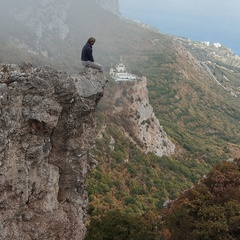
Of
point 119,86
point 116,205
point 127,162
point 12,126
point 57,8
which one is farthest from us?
point 57,8

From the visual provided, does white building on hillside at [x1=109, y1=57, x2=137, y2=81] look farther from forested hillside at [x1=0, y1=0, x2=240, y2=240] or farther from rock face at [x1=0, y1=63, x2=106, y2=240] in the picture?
rock face at [x1=0, y1=63, x2=106, y2=240]

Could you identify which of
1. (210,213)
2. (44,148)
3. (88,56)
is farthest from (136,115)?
(44,148)

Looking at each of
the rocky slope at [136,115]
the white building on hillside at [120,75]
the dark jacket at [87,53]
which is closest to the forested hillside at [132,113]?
the rocky slope at [136,115]

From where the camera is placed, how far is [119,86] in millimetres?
55250

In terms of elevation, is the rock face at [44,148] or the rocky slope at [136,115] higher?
the rock face at [44,148]

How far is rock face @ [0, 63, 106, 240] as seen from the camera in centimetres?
1158

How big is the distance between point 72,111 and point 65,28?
4433 inches

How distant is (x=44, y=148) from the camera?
12633 millimetres

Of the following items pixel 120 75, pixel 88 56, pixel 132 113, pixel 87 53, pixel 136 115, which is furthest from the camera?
pixel 120 75

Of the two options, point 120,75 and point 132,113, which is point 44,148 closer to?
point 132,113

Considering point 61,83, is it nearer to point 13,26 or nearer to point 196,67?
point 13,26

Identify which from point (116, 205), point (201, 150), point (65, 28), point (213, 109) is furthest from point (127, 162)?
point (65, 28)

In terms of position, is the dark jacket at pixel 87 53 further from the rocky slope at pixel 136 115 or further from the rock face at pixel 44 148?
the rocky slope at pixel 136 115

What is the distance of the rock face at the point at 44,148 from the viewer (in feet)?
38.0
